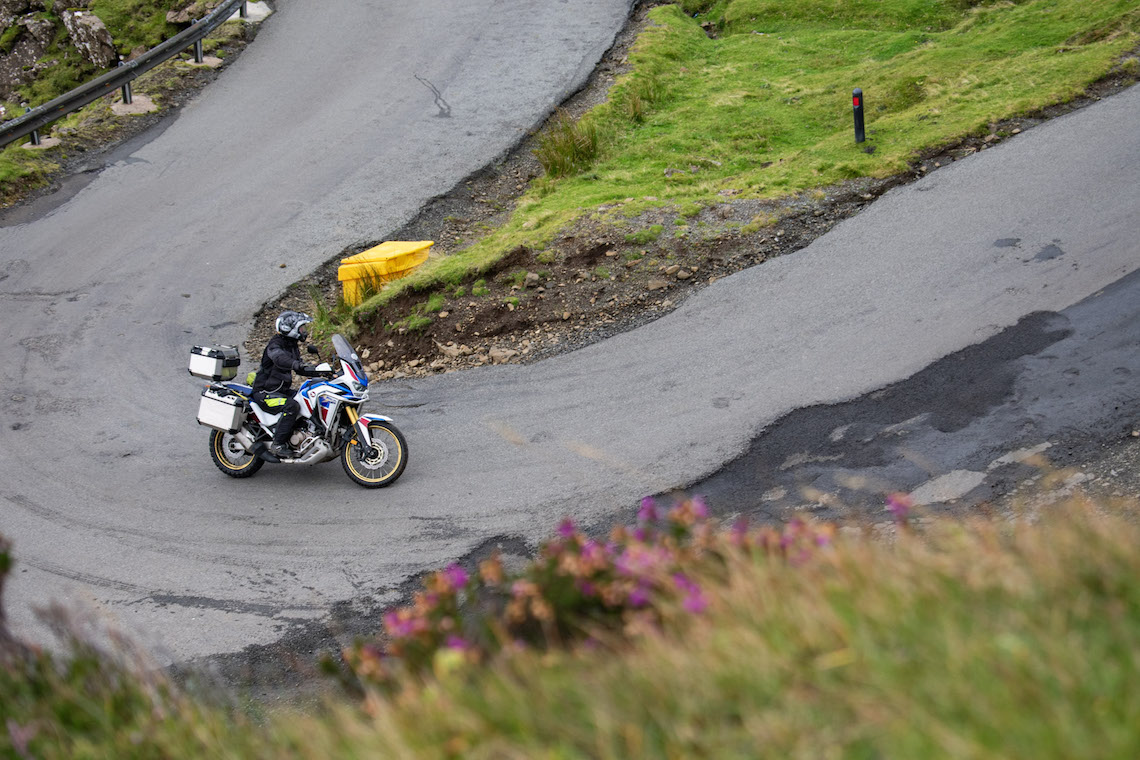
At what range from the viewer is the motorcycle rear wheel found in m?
9.32

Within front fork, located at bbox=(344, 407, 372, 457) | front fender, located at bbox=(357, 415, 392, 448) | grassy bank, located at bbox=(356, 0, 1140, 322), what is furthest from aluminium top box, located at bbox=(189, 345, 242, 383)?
grassy bank, located at bbox=(356, 0, 1140, 322)

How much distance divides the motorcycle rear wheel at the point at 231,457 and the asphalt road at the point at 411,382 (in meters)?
0.17

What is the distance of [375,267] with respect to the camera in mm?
12414

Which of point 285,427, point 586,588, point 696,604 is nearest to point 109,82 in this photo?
point 285,427

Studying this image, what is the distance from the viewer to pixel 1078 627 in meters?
2.99

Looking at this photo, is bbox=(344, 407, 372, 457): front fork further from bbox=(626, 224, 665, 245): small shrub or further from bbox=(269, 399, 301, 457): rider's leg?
bbox=(626, 224, 665, 245): small shrub

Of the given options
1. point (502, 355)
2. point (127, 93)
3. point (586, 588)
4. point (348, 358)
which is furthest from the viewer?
point (127, 93)

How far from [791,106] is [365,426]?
10.5 meters

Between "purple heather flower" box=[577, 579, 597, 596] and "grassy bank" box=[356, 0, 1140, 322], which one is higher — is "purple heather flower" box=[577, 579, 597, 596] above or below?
below

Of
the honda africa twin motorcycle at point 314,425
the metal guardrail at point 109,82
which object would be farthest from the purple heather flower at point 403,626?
the metal guardrail at point 109,82

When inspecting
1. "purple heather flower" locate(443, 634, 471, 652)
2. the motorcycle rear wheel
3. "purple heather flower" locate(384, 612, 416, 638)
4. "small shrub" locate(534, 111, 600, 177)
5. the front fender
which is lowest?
the motorcycle rear wheel

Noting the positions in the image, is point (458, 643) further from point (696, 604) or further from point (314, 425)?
point (314, 425)

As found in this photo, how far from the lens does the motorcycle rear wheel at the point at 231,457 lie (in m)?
9.32

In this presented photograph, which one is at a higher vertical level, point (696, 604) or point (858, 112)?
point (858, 112)
